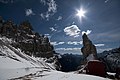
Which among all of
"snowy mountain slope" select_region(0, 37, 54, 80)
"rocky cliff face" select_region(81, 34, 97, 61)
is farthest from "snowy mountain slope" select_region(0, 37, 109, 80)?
"rocky cliff face" select_region(81, 34, 97, 61)

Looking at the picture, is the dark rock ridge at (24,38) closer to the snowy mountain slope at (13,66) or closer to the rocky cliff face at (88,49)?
the rocky cliff face at (88,49)

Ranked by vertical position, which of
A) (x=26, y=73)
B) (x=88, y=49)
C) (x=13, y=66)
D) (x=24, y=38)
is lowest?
(x=26, y=73)

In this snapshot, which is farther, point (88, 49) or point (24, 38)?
point (24, 38)

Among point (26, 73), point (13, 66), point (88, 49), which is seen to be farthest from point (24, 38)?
point (26, 73)

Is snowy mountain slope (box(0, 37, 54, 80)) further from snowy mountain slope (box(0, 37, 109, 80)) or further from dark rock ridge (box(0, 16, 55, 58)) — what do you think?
dark rock ridge (box(0, 16, 55, 58))

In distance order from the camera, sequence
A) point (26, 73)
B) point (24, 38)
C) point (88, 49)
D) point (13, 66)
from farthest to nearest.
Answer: point (24, 38) → point (88, 49) → point (13, 66) → point (26, 73)

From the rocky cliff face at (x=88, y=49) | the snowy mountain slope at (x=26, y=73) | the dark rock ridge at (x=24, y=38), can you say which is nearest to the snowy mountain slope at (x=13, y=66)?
the snowy mountain slope at (x=26, y=73)

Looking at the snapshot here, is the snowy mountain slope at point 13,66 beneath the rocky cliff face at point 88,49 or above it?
beneath

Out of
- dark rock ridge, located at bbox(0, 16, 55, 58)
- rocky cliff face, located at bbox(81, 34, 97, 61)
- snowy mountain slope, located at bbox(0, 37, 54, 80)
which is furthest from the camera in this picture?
dark rock ridge, located at bbox(0, 16, 55, 58)

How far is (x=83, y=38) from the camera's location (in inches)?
4648

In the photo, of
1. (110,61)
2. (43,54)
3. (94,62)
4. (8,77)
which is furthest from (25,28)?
(8,77)

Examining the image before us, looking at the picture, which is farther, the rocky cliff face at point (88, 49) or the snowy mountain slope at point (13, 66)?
the rocky cliff face at point (88, 49)

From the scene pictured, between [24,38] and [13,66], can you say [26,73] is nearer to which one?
[13,66]

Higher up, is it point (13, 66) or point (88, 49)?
point (88, 49)
